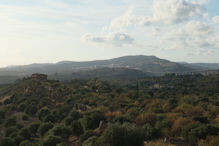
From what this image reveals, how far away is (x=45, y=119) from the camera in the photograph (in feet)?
101

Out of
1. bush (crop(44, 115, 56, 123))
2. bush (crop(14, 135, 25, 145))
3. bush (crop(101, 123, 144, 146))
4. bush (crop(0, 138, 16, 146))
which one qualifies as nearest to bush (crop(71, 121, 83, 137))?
bush (crop(14, 135, 25, 145))

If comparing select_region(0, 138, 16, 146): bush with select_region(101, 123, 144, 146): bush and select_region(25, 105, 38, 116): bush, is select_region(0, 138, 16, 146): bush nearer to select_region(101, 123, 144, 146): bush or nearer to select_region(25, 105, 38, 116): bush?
select_region(101, 123, 144, 146): bush

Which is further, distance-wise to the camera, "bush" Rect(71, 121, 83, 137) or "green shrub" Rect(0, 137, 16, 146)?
"bush" Rect(71, 121, 83, 137)

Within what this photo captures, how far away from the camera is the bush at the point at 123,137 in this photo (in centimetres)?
1131

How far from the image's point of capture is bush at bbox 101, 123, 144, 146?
1131 cm

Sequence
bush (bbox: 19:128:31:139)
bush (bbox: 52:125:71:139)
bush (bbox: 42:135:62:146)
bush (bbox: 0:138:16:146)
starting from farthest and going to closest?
1. bush (bbox: 19:128:31:139)
2. bush (bbox: 52:125:71:139)
3. bush (bbox: 0:138:16:146)
4. bush (bbox: 42:135:62:146)

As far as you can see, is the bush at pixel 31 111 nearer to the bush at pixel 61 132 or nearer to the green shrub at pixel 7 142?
the green shrub at pixel 7 142

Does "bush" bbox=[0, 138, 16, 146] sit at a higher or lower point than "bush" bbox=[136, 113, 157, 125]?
lower

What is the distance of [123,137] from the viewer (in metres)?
11.4

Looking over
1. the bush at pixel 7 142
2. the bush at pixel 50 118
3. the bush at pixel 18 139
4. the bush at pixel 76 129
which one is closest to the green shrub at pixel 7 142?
the bush at pixel 7 142

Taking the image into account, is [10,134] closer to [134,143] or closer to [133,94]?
[134,143]

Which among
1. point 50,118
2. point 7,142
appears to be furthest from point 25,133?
point 50,118

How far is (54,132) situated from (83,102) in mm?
24711

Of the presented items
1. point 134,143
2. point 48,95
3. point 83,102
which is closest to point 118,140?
point 134,143
